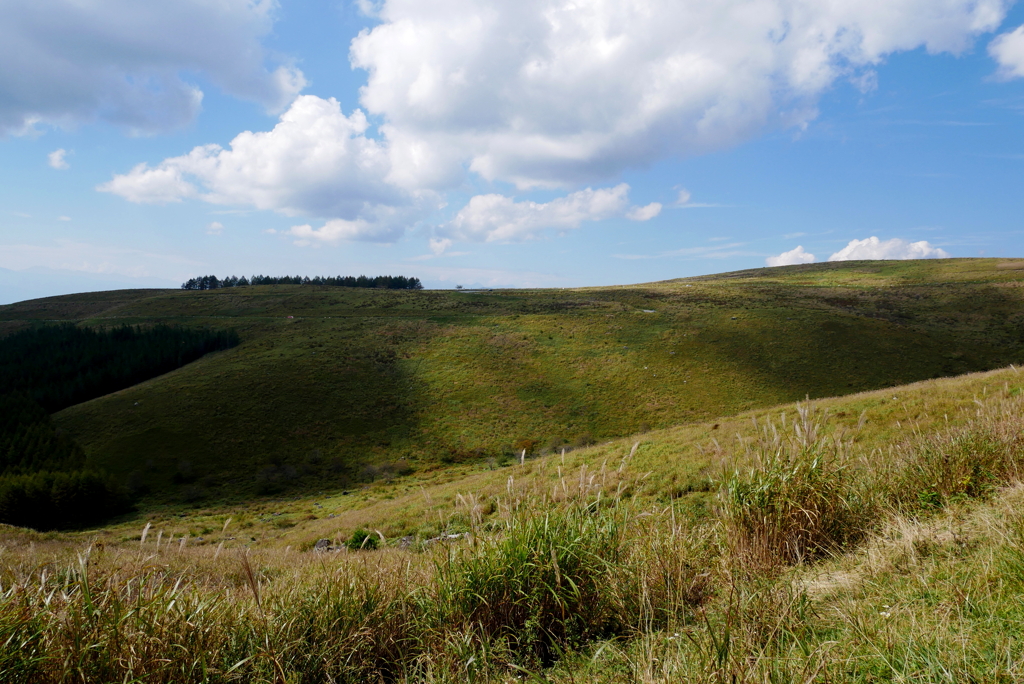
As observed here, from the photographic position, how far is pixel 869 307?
219 feet

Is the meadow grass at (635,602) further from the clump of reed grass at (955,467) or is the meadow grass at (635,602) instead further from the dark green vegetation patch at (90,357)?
the dark green vegetation patch at (90,357)

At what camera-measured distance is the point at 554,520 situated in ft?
14.8

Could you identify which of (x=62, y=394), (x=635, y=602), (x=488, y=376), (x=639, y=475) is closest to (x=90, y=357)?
(x=62, y=394)

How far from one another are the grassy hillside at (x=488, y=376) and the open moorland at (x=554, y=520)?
1.11ft

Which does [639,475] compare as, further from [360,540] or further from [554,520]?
[360,540]

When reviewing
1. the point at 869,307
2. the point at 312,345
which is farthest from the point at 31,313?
the point at 869,307

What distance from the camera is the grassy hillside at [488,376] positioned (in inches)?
1435

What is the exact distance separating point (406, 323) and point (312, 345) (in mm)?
12469

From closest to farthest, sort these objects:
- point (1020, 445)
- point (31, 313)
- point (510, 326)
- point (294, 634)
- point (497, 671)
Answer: point (497, 671) < point (294, 634) < point (1020, 445) < point (510, 326) < point (31, 313)

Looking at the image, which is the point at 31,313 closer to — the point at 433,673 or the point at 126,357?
the point at 126,357

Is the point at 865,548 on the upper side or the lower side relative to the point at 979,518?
lower

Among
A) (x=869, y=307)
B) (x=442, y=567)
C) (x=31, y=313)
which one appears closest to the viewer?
(x=442, y=567)

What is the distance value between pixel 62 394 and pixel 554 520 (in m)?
62.2

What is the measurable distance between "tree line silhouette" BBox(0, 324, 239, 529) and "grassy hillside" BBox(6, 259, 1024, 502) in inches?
97.2
